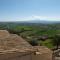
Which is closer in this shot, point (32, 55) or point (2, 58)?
point (2, 58)

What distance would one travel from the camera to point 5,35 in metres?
6.64

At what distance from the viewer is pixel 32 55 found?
19.0 feet

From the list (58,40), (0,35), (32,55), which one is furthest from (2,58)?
(58,40)

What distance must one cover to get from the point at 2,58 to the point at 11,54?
0.28 meters

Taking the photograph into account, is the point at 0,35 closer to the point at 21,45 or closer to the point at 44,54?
the point at 21,45

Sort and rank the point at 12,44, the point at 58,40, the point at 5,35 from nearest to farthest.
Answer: the point at 12,44 → the point at 5,35 → the point at 58,40

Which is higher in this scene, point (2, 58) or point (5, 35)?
point (5, 35)

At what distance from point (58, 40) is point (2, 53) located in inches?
1152

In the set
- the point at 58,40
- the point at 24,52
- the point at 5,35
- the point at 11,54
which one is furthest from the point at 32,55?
the point at 58,40

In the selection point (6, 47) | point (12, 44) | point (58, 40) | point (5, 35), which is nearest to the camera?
point (6, 47)

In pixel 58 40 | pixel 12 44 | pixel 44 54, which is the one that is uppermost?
pixel 12 44

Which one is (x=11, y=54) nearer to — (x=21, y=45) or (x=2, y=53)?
(x=2, y=53)

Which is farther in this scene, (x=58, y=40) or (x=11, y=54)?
(x=58, y=40)

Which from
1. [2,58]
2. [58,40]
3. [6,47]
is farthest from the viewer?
[58,40]
